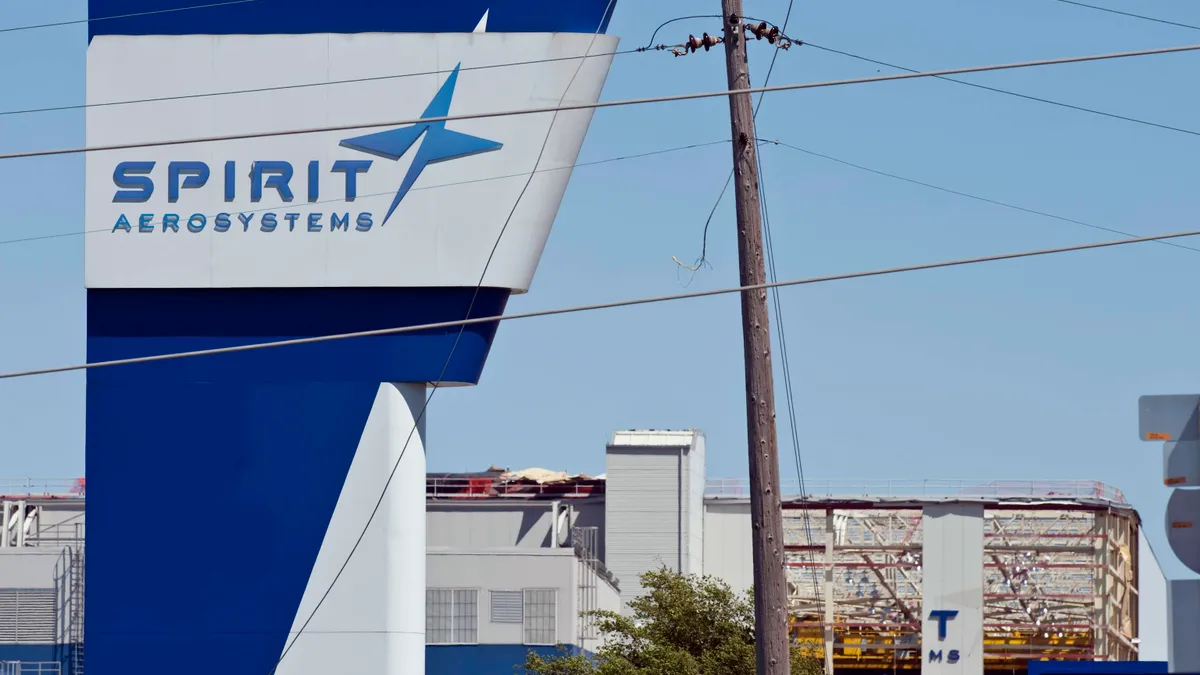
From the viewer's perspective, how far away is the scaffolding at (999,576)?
204ft

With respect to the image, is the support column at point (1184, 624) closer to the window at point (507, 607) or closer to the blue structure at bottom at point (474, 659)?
the blue structure at bottom at point (474, 659)

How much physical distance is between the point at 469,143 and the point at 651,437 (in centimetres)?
4302

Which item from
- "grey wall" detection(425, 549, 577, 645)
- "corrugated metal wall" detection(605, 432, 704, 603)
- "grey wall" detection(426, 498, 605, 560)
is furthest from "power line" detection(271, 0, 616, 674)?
"corrugated metal wall" detection(605, 432, 704, 603)

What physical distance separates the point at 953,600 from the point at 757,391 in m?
42.4

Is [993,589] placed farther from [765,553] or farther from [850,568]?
[765,553]

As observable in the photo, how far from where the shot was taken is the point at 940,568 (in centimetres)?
5872

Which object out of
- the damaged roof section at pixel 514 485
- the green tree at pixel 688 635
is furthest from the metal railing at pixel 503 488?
the green tree at pixel 688 635

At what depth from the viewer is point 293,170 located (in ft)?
88.0

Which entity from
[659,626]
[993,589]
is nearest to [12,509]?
[659,626]

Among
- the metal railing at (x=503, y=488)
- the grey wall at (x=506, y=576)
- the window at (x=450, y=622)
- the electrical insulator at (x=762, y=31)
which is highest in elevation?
the electrical insulator at (x=762, y=31)

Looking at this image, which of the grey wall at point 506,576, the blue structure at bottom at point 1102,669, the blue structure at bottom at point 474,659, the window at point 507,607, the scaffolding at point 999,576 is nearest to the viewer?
the blue structure at bottom at point 1102,669

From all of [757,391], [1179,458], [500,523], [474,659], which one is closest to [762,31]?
[757,391]

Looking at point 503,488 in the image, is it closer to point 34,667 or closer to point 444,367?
point 34,667

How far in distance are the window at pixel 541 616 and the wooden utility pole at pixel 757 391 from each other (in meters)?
27.8
